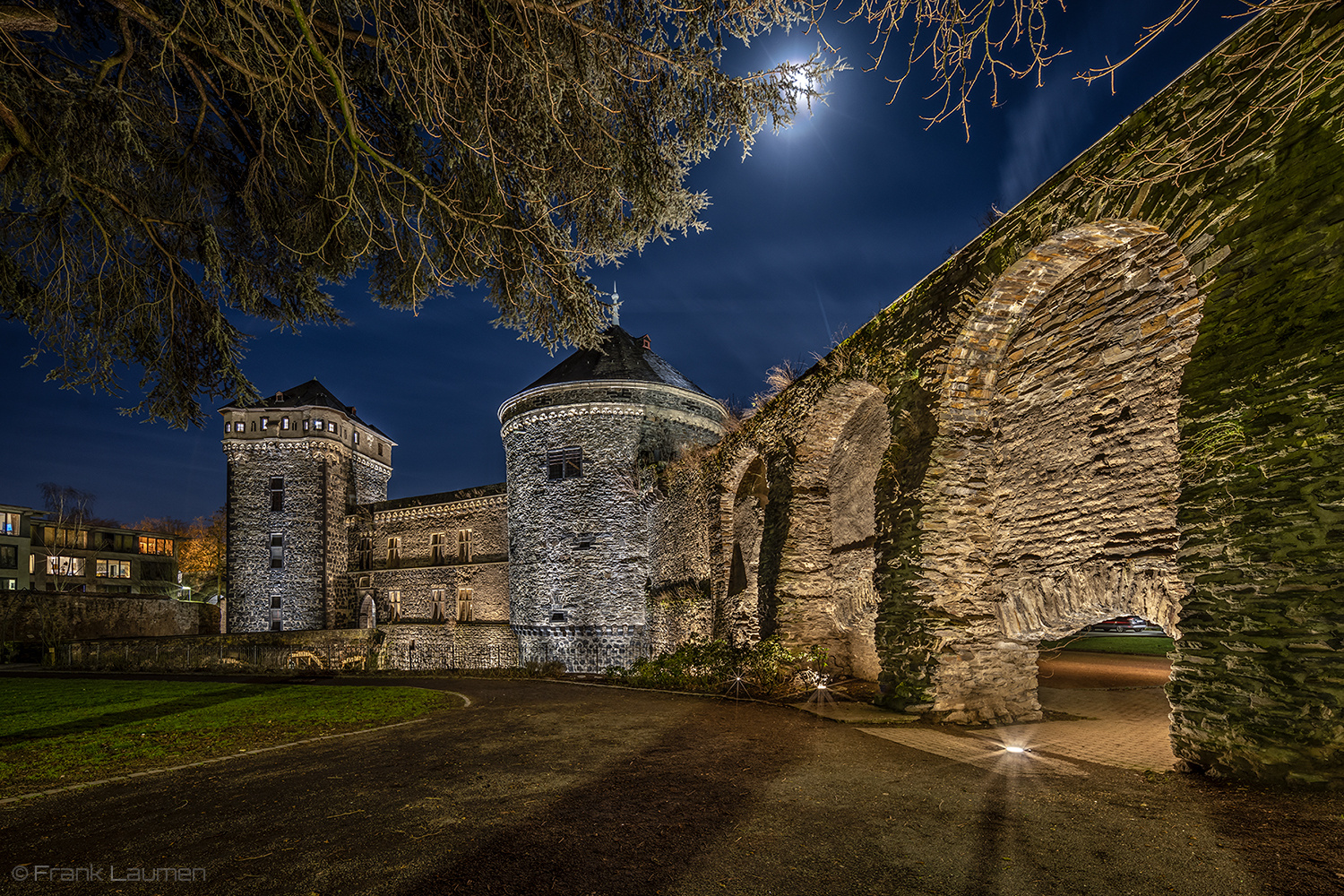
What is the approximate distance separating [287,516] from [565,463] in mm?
15045

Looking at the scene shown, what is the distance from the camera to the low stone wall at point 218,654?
739 inches

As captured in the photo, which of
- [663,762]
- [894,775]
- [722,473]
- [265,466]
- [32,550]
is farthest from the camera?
[32,550]

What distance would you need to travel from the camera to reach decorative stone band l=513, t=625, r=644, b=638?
62.5 ft

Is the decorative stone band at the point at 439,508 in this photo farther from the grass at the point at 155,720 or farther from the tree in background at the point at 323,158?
the tree in background at the point at 323,158

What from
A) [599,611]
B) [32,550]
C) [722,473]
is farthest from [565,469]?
[32,550]

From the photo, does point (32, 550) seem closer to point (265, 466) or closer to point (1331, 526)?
point (265, 466)

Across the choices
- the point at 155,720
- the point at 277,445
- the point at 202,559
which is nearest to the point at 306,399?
the point at 277,445

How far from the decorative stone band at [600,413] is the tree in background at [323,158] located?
1301cm

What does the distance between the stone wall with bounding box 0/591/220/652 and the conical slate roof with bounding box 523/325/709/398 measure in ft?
67.0

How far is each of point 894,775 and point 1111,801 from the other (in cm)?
137

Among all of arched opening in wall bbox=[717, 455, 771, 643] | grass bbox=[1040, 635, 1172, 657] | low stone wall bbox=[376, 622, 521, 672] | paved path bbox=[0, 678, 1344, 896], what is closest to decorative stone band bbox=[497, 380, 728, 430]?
arched opening in wall bbox=[717, 455, 771, 643]

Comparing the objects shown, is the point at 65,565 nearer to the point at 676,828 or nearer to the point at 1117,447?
the point at 676,828

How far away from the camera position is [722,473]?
14.0 metres

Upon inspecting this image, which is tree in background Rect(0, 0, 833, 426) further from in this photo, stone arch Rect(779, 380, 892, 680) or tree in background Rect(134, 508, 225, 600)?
tree in background Rect(134, 508, 225, 600)
